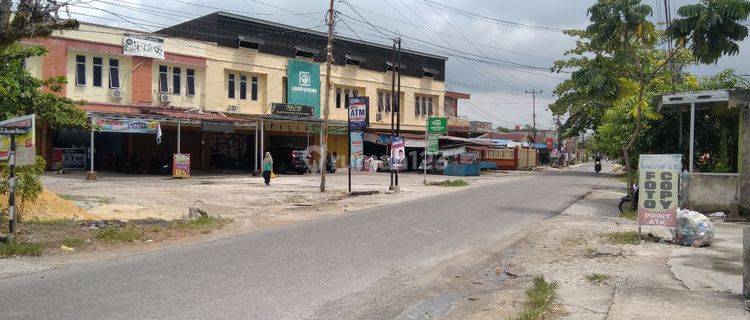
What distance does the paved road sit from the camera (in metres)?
6.74

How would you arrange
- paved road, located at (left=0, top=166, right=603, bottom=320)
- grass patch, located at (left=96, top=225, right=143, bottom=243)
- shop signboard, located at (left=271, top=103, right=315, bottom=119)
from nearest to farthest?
paved road, located at (left=0, top=166, right=603, bottom=320), grass patch, located at (left=96, top=225, right=143, bottom=243), shop signboard, located at (left=271, top=103, right=315, bottom=119)

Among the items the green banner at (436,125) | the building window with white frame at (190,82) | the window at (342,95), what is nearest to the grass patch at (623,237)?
the green banner at (436,125)

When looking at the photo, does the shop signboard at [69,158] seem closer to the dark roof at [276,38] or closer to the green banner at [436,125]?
the dark roof at [276,38]

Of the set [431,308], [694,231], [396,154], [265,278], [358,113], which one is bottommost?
[431,308]

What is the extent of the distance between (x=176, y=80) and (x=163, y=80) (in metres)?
0.85

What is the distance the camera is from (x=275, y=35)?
4288 centimetres

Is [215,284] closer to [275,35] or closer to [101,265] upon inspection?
[101,265]

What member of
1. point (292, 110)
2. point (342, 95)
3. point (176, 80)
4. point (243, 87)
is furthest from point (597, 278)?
point (342, 95)

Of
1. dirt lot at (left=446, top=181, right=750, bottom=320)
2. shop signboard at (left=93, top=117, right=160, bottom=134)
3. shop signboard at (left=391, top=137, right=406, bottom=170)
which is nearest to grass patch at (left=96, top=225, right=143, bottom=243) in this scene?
dirt lot at (left=446, top=181, right=750, bottom=320)

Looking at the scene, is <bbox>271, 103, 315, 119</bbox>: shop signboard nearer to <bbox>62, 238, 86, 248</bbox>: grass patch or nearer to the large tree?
the large tree

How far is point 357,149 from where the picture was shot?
149 feet

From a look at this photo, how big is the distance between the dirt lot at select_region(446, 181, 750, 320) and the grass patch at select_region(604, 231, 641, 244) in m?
0.10

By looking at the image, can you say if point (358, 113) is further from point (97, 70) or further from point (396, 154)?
point (97, 70)

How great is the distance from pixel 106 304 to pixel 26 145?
204 inches
